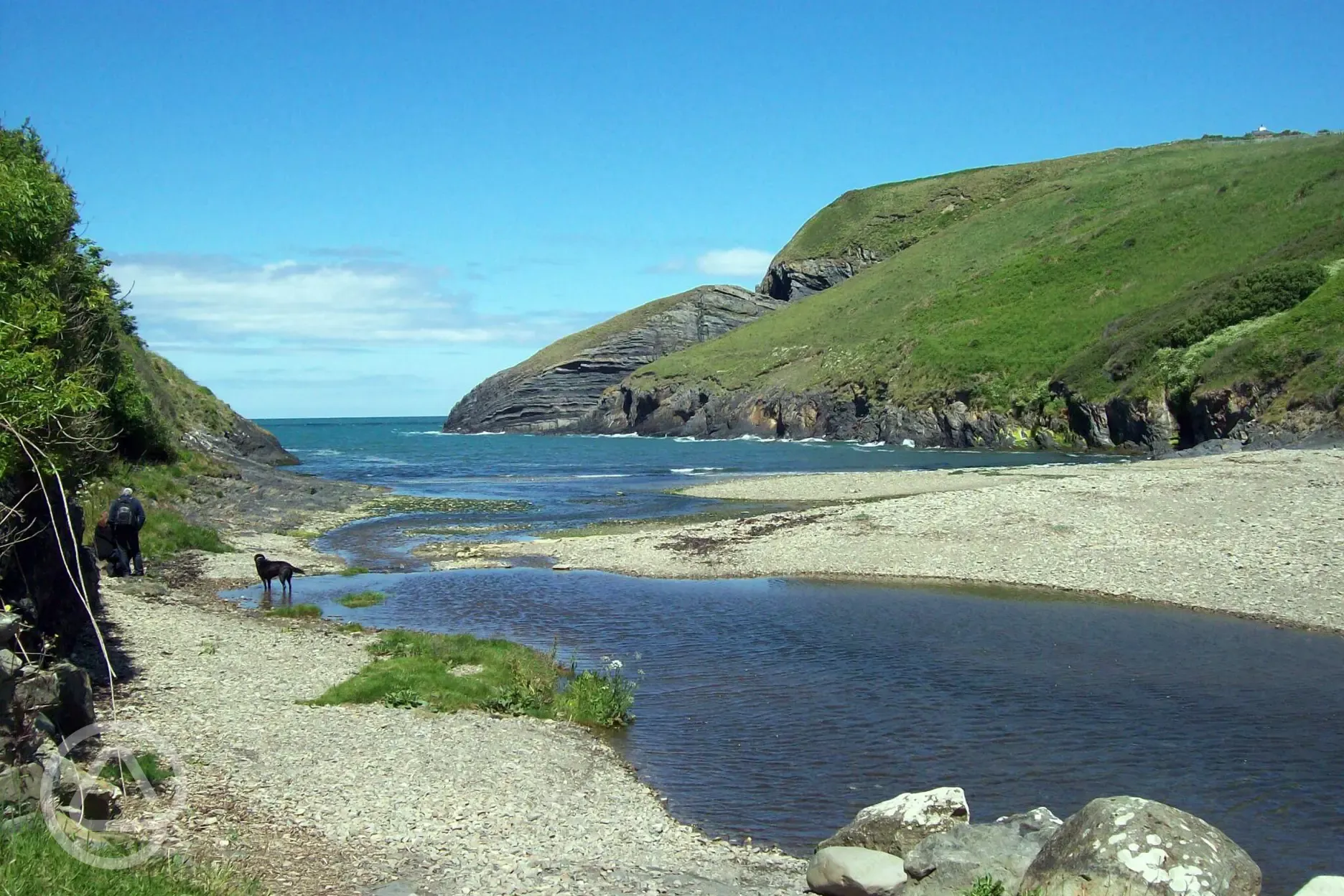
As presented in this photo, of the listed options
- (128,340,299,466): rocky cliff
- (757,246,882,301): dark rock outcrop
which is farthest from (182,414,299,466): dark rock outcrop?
(757,246,882,301): dark rock outcrop

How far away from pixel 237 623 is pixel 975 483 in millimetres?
37450

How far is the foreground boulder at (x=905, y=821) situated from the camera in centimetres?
1051

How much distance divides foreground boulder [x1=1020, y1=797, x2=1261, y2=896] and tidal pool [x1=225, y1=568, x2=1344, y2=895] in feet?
7.97

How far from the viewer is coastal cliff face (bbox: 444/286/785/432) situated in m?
188

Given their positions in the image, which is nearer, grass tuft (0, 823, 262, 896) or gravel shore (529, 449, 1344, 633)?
grass tuft (0, 823, 262, 896)

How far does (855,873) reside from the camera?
9836mm

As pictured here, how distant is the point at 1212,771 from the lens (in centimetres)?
1359

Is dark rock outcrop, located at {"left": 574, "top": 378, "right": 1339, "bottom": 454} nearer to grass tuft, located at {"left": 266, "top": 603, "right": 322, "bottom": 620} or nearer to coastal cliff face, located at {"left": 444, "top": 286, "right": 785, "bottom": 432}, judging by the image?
coastal cliff face, located at {"left": 444, "top": 286, "right": 785, "bottom": 432}

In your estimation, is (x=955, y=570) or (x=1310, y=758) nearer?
→ (x=1310, y=758)

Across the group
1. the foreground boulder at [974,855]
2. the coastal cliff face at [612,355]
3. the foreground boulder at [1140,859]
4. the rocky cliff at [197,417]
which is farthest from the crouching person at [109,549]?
the coastal cliff face at [612,355]

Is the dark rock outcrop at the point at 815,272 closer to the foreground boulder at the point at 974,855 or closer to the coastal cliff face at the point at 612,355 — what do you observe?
the coastal cliff face at the point at 612,355

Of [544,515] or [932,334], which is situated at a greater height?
[932,334]

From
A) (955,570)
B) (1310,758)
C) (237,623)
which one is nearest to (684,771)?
(1310,758)

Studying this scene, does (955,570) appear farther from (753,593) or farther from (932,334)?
(932,334)
